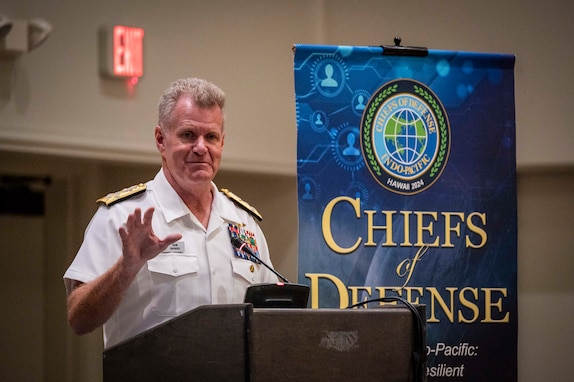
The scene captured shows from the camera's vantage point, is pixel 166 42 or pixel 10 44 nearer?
pixel 10 44

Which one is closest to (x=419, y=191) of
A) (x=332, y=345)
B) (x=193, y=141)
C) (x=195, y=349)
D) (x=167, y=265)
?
(x=193, y=141)

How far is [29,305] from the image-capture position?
4.09m

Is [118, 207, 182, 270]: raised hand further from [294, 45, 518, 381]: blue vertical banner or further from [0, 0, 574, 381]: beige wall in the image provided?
[0, 0, 574, 381]: beige wall

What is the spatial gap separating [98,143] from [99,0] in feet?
2.11

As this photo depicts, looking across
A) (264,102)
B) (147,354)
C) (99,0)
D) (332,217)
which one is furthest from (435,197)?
(147,354)

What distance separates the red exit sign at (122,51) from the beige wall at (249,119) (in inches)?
1.9

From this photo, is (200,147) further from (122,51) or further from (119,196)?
(122,51)

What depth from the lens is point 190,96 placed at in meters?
2.37

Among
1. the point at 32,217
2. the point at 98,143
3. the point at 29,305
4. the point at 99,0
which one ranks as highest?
the point at 99,0

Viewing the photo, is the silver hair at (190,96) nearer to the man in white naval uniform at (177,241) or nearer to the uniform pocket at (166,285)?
the man in white naval uniform at (177,241)

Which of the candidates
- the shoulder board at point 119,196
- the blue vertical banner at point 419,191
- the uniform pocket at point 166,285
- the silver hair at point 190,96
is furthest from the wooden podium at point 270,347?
the blue vertical banner at point 419,191

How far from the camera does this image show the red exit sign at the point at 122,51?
3631mm

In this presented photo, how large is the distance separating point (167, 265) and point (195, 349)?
59cm

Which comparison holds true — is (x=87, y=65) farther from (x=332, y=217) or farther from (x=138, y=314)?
(x=138, y=314)
